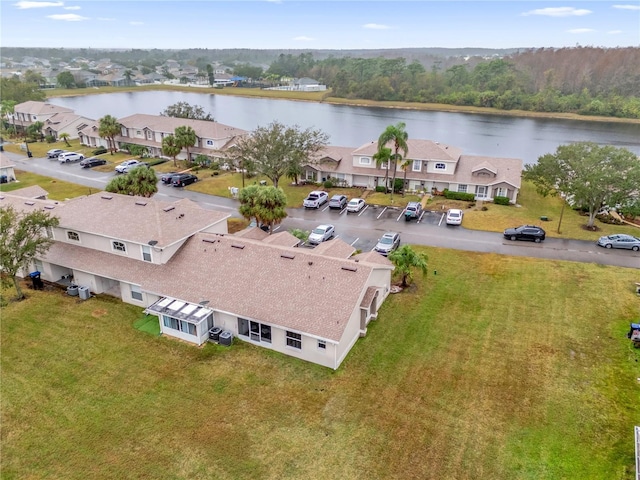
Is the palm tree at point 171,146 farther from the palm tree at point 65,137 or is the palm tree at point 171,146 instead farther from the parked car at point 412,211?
the parked car at point 412,211

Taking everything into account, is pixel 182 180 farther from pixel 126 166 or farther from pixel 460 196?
pixel 460 196

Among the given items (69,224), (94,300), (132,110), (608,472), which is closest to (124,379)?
(94,300)

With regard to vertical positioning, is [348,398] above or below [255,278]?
below

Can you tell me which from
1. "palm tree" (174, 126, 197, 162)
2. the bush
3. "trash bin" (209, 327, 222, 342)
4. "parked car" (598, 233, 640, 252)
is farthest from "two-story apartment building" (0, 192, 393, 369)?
"palm tree" (174, 126, 197, 162)

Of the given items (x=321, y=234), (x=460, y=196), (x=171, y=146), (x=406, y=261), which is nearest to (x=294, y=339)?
(x=406, y=261)

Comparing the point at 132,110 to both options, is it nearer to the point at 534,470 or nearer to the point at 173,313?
the point at 173,313
